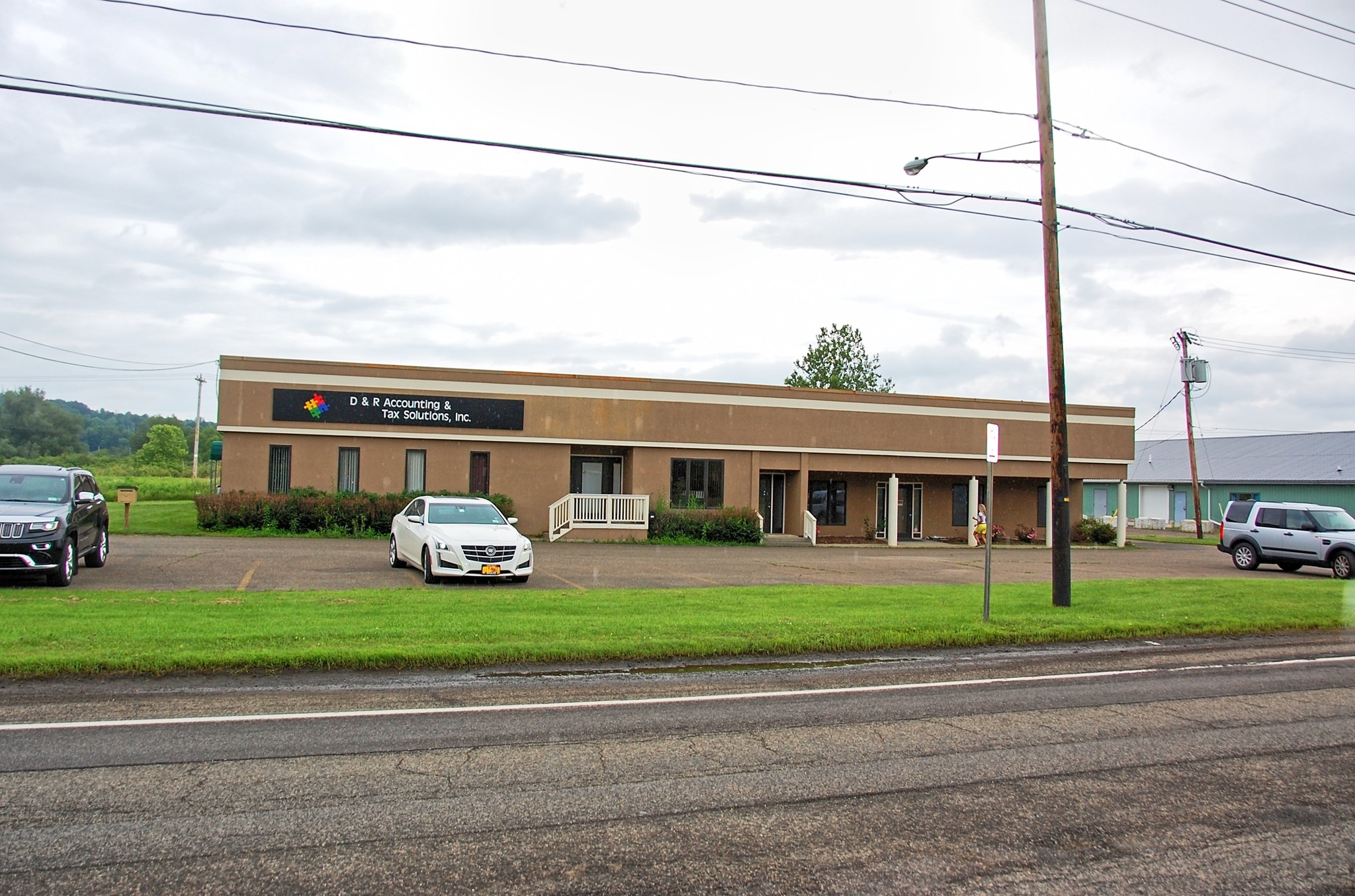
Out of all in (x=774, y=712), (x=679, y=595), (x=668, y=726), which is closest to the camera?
(x=668, y=726)

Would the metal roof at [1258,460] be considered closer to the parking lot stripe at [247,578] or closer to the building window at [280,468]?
the building window at [280,468]

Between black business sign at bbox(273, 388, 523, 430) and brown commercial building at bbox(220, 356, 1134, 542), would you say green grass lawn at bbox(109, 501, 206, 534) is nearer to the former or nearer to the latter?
brown commercial building at bbox(220, 356, 1134, 542)

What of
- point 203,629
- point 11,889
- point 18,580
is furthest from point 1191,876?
point 18,580

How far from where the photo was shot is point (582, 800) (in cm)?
577

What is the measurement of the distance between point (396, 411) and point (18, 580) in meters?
15.2

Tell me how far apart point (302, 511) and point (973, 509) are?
2253cm

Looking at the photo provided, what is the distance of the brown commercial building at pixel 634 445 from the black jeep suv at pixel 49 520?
12517mm

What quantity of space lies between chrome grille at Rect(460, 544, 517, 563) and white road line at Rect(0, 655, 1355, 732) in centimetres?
874

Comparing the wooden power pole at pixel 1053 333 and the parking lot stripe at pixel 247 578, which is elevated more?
the wooden power pole at pixel 1053 333

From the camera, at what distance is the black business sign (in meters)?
29.9

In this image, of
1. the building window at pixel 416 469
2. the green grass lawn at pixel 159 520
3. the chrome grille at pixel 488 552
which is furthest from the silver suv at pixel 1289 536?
the green grass lawn at pixel 159 520

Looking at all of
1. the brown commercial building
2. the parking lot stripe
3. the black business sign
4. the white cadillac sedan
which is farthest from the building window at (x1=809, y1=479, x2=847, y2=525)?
the parking lot stripe

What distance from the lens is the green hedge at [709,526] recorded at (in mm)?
31406

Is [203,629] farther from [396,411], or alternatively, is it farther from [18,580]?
[396,411]
